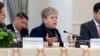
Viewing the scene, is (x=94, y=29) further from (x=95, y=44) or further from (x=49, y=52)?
(x=49, y=52)

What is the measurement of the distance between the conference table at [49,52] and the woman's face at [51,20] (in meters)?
0.82

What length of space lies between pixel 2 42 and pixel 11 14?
290 centimetres

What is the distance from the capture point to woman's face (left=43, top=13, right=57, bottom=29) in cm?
306

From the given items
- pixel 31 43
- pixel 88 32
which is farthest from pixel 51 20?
pixel 31 43

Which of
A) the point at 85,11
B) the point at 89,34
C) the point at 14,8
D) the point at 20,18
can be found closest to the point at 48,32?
the point at 89,34

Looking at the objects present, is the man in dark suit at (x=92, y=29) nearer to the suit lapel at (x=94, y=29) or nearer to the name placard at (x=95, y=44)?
the suit lapel at (x=94, y=29)

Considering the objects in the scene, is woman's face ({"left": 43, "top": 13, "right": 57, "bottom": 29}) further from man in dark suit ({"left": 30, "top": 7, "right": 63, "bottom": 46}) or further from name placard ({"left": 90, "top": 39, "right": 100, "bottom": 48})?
name placard ({"left": 90, "top": 39, "right": 100, "bottom": 48})

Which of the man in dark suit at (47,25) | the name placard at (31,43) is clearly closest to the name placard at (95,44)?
the name placard at (31,43)

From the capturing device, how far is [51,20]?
3078 mm

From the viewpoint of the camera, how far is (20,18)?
3764mm

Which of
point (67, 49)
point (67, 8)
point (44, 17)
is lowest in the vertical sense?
point (67, 49)

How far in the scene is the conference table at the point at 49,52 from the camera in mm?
2256

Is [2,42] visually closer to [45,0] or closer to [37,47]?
[37,47]

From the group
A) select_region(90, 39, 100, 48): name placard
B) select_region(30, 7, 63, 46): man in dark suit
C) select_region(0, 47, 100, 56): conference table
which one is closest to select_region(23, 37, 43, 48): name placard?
select_region(0, 47, 100, 56): conference table
